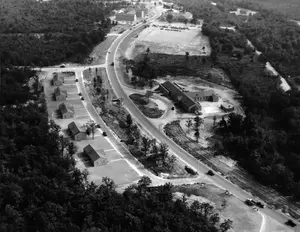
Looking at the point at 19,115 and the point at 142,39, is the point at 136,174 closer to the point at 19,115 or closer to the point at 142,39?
the point at 19,115

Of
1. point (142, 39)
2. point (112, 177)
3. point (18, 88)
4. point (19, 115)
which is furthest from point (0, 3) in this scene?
point (112, 177)

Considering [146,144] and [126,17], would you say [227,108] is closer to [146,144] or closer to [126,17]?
[146,144]

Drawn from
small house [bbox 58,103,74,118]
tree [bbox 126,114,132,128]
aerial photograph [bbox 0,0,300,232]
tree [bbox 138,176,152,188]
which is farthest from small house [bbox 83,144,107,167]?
small house [bbox 58,103,74,118]

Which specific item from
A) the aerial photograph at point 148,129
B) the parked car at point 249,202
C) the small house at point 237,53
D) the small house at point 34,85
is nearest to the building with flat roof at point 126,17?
the aerial photograph at point 148,129

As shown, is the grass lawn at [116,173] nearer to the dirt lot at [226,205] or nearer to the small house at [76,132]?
the dirt lot at [226,205]

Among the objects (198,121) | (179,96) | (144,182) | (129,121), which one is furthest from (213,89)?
(144,182)

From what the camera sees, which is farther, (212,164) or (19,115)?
(19,115)

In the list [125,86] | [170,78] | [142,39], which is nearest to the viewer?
[125,86]
